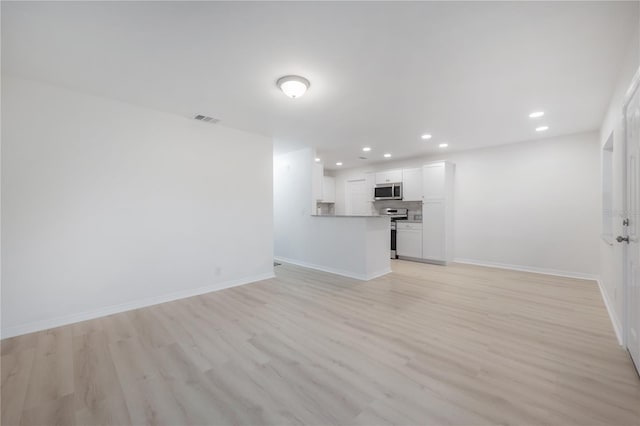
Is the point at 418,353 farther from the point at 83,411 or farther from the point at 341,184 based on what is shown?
the point at 341,184

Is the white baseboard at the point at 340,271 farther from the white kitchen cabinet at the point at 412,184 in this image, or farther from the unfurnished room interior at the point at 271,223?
the white kitchen cabinet at the point at 412,184

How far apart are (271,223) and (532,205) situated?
4.98 m

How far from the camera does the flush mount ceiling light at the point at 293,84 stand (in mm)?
2637

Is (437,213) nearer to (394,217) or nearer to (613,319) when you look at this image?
(394,217)

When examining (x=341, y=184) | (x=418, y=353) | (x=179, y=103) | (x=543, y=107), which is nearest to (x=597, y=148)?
(x=543, y=107)

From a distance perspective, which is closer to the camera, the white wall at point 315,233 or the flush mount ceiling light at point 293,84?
the flush mount ceiling light at point 293,84

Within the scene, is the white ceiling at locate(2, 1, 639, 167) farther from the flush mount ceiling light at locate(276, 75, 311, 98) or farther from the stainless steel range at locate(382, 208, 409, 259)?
the stainless steel range at locate(382, 208, 409, 259)

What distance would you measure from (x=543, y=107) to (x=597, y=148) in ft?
6.57

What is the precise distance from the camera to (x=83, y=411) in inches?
63.1

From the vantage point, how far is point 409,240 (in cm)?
627

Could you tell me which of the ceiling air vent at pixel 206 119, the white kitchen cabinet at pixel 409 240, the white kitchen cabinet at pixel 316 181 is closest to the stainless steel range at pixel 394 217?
the white kitchen cabinet at pixel 409 240

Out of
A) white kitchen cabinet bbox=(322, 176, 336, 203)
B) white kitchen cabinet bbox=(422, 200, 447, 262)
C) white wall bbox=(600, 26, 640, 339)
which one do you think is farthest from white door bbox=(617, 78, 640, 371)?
white kitchen cabinet bbox=(322, 176, 336, 203)

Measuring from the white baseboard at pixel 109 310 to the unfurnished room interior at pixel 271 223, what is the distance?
0.02 m

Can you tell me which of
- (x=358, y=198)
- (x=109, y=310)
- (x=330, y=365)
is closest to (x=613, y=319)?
(x=330, y=365)
